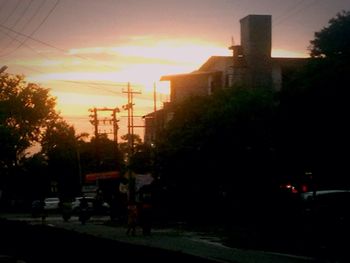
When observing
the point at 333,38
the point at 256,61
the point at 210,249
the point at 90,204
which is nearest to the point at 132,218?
the point at 210,249

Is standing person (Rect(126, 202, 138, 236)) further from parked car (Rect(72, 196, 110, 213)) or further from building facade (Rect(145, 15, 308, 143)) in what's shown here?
parked car (Rect(72, 196, 110, 213))

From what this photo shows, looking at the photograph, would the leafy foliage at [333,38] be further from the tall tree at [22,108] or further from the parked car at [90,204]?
the tall tree at [22,108]

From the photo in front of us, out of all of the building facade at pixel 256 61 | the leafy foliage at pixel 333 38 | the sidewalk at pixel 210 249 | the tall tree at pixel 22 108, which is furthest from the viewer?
the tall tree at pixel 22 108

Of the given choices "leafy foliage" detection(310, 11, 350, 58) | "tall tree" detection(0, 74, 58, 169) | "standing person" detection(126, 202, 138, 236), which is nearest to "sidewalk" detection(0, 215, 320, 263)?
"standing person" detection(126, 202, 138, 236)

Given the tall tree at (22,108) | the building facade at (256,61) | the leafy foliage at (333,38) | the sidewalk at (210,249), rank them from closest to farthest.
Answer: the sidewalk at (210,249) < the leafy foliage at (333,38) < the building facade at (256,61) < the tall tree at (22,108)

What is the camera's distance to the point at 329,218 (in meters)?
29.0

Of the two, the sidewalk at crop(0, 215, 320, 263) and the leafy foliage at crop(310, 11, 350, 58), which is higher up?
the leafy foliage at crop(310, 11, 350, 58)

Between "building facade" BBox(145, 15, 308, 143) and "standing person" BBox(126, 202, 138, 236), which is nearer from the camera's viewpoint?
"standing person" BBox(126, 202, 138, 236)

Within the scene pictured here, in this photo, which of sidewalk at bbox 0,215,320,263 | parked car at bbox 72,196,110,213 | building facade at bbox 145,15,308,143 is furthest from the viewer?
parked car at bbox 72,196,110,213

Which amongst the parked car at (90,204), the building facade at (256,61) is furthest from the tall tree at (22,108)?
the building facade at (256,61)

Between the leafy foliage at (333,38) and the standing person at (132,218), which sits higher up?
the leafy foliage at (333,38)

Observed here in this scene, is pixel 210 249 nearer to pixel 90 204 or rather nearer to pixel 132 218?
pixel 132 218

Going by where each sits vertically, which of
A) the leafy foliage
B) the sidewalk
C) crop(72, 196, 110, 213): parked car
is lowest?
crop(72, 196, 110, 213): parked car

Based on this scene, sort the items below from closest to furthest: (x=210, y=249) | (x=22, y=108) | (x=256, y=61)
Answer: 1. (x=210, y=249)
2. (x=256, y=61)
3. (x=22, y=108)
